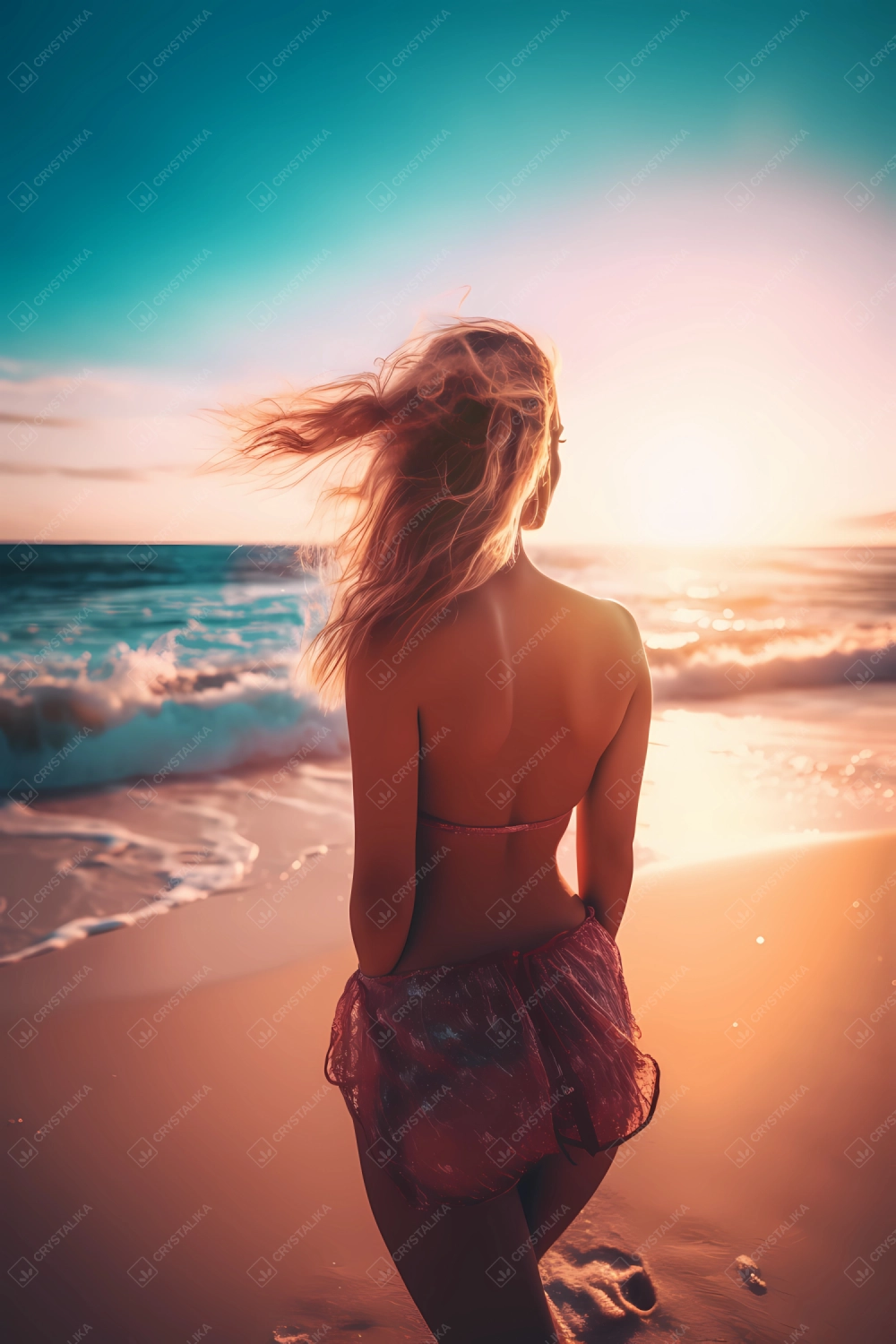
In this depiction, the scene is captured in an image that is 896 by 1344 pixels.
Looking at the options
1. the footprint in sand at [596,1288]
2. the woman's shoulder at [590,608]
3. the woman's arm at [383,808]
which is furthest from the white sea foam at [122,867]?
the woman's shoulder at [590,608]

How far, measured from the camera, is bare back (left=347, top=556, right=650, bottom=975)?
113 centimetres

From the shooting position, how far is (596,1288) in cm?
191

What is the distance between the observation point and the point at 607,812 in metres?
1.42

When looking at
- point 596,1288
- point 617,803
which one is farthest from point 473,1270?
point 596,1288

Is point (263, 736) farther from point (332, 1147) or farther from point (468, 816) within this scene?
point (468, 816)

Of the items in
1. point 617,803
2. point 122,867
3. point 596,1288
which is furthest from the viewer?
point 122,867

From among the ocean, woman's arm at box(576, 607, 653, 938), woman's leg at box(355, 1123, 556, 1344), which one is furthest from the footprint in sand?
the ocean

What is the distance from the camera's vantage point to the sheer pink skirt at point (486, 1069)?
1150 mm

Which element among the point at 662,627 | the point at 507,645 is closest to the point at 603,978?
the point at 507,645

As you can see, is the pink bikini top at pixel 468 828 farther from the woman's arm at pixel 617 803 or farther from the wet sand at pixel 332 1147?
the wet sand at pixel 332 1147

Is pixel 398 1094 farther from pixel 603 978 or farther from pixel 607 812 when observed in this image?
pixel 607 812

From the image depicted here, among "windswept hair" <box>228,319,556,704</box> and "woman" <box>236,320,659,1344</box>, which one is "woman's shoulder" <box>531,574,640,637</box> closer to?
"woman" <box>236,320,659,1344</box>

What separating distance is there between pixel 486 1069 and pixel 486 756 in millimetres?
511

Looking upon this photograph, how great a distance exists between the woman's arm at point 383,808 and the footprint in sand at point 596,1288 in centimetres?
131
